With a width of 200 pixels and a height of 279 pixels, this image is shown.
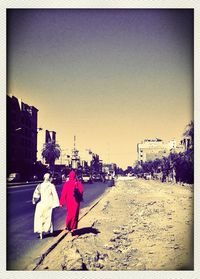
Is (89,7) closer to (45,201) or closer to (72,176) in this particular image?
(72,176)

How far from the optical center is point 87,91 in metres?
4.30

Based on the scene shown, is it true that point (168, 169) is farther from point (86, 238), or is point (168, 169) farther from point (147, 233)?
point (86, 238)

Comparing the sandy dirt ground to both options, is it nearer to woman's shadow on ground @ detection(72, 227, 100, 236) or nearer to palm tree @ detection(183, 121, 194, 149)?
woman's shadow on ground @ detection(72, 227, 100, 236)

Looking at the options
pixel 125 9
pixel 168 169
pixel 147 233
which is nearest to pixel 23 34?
pixel 125 9

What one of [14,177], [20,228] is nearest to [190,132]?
[14,177]

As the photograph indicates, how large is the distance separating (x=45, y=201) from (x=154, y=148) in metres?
1.19

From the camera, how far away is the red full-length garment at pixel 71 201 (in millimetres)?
4188

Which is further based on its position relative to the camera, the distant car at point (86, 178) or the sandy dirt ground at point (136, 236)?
the distant car at point (86, 178)

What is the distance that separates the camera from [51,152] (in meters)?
4.30

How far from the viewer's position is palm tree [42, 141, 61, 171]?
168 inches

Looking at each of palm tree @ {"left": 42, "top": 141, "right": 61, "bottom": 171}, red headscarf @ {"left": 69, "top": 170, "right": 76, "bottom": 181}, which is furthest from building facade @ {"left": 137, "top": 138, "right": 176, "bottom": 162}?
palm tree @ {"left": 42, "top": 141, "right": 61, "bottom": 171}

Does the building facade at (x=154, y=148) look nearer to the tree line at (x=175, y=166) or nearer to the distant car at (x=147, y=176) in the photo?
the tree line at (x=175, y=166)

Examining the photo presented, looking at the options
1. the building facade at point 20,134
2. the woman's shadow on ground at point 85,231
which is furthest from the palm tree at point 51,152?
the woman's shadow on ground at point 85,231

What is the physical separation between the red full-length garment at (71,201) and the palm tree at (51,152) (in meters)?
0.22
